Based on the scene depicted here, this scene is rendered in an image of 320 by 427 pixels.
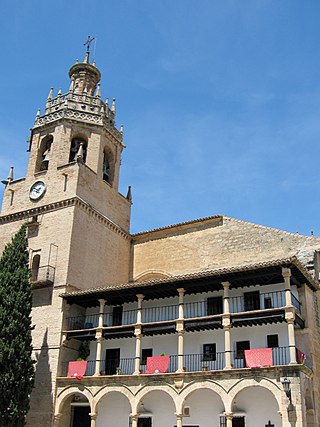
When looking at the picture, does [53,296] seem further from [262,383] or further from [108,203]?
[262,383]

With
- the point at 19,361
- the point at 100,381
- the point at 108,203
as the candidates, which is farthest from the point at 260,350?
the point at 108,203

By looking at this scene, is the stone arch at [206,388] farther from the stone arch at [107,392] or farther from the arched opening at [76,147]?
the arched opening at [76,147]

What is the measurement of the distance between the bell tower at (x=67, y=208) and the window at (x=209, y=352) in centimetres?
603

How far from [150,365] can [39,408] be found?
16.8 ft

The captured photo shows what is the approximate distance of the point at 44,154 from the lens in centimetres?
2697

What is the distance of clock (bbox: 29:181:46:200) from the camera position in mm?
24938

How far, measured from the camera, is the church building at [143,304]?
712 inches

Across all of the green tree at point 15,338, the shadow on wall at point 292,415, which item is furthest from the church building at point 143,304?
the green tree at point 15,338

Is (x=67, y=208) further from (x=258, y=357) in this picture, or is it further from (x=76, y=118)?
(x=258, y=357)

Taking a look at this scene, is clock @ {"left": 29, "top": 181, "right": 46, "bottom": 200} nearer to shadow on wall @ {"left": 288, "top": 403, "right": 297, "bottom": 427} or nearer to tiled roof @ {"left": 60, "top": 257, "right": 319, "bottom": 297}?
tiled roof @ {"left": 60, "top": 257, "right": 319, "bottom": 297}

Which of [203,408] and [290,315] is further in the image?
[203,408]

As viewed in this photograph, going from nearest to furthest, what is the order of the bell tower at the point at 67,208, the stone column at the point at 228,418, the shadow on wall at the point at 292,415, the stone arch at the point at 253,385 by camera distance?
the shadow on wall at the point at 292,415, the stone arch at the point at 253,385, the stone column at the point at 228,418, the bell tower at the point at 67,208

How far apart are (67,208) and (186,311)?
7.39 meters

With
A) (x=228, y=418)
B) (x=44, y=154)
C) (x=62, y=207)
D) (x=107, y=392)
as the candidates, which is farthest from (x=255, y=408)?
(x=44, y=154)
